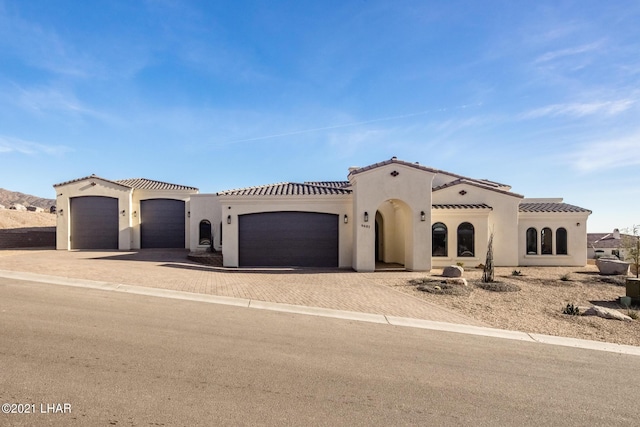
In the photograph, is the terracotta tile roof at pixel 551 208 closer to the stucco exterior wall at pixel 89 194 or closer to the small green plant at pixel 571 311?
the small green plant at pixel 571 311

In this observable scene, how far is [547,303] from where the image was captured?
36.4ft

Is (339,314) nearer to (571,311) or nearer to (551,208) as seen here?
(571,311)

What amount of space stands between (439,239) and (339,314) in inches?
490

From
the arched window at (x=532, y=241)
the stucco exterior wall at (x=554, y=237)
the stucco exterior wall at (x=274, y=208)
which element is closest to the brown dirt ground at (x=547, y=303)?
the stucco exterior wall at (x=554, y=237)

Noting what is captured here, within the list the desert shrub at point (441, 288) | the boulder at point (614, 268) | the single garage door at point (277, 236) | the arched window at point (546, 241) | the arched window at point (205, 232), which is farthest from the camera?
the arched window at point (205, 232)

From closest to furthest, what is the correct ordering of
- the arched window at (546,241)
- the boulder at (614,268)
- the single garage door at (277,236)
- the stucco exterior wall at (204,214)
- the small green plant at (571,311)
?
the small green plant at (571,311)
the boulder at (614,268)
the single garage door at (277,236)
the arched window at (546,241)
the stucco exterior wall at (204,214)

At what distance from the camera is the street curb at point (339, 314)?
7289 millimetres

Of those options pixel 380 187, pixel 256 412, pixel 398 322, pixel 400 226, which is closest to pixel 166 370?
pixel 256 412

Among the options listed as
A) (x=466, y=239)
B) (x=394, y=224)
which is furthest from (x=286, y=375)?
(x=394, y=224)

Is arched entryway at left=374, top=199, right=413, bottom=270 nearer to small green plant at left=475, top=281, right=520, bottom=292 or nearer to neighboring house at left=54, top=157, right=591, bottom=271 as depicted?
neighboring house at left=54, top=157, right=591, bottom=271

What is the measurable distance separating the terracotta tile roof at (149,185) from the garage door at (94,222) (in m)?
2.00

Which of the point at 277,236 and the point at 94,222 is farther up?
the point at 94,222

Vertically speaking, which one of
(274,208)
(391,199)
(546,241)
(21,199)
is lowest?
(546,241)

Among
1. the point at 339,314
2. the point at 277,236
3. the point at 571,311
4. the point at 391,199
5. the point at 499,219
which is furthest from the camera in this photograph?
the point at 499,219
